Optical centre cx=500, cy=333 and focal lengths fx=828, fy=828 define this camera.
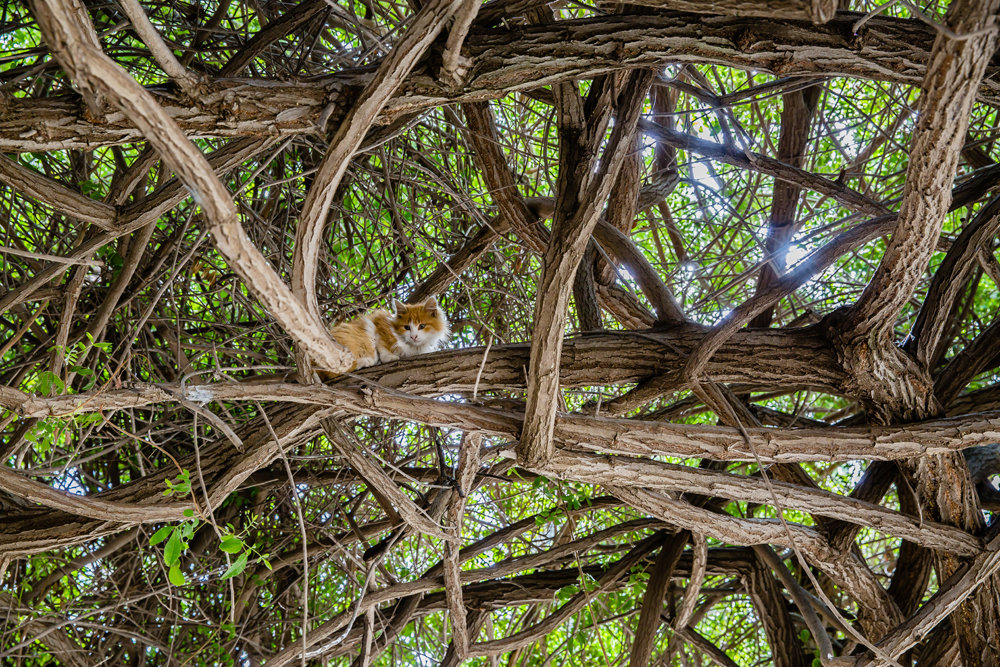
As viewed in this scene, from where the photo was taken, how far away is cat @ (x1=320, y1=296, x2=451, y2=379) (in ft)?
8.37

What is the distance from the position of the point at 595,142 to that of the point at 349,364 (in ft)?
2.36

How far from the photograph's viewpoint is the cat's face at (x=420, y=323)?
113 inches

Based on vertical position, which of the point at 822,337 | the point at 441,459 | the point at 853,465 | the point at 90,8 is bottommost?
the point at 441,459

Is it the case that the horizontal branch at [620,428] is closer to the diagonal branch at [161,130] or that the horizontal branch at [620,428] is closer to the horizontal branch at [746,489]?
the horizontal branch at [746,489]

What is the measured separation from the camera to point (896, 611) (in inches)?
108

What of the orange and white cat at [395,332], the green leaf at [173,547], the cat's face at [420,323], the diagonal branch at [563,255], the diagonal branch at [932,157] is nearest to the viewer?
the diagonal branch at [932,157]

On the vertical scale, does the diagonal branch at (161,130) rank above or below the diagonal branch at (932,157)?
below

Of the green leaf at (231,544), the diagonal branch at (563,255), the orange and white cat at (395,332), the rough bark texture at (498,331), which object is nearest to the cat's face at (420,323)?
the orange and white cat at (395,332)

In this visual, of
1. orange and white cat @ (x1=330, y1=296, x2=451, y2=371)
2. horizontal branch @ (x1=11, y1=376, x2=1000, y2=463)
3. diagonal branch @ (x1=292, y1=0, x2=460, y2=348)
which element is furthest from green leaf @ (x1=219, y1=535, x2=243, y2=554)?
orange and white cat @ (x1=330, y1=296, x2=451, y2=371)

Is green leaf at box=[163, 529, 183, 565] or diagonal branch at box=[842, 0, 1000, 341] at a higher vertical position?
diagonal branch at box=[842, 0, 1000, 341]

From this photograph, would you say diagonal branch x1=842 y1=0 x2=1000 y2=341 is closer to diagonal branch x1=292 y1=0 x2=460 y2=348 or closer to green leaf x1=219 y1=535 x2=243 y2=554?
diagonal branch x1=292 y1=0 x2=460 y2=348

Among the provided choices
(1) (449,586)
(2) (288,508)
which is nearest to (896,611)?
(1) (449,586)

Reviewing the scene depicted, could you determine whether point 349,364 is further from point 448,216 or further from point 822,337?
point 448,216

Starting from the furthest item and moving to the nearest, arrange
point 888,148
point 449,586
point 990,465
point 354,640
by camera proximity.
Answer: point 888,148 < point 354,640 < point 990,465 < point 449,586
